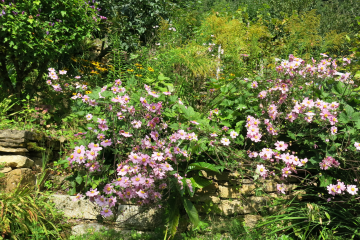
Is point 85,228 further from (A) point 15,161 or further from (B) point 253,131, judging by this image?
(B) point 253,131

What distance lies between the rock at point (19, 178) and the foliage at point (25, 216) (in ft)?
0.81

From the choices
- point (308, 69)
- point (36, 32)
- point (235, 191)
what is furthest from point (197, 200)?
point (36, 32)

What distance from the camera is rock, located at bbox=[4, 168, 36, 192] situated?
256 centimetres

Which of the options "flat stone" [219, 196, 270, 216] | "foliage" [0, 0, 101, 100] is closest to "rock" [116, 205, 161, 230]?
"flat stone" [219, 196, 270, 216]

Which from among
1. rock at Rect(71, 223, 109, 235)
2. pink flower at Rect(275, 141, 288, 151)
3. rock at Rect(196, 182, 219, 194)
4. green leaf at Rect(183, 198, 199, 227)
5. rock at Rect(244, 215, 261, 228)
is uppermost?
pink flower at Rect(275, 141, 288, 151)

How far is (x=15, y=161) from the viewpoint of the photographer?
271 cm

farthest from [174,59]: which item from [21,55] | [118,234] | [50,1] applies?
[118,234]

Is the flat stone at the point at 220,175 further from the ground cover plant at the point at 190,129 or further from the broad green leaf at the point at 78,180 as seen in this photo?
the broad green leaf at the point at 78,180

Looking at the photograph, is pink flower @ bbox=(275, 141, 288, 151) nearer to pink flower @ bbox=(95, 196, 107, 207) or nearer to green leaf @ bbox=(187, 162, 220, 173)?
green leaf @ bbox=(187, 162, 220, 173)

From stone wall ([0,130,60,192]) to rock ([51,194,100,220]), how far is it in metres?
0.39

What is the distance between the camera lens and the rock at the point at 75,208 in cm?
258

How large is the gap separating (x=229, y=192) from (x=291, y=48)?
309cm

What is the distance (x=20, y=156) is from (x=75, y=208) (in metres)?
0.85

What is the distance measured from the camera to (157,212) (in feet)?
8.07
